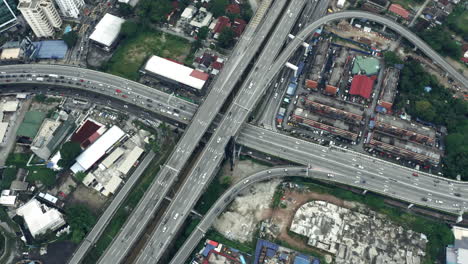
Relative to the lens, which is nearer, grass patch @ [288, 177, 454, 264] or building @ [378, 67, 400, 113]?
grass patch @ [288, 177, 454, 264]

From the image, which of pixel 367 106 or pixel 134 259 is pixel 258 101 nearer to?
pixel 367 106

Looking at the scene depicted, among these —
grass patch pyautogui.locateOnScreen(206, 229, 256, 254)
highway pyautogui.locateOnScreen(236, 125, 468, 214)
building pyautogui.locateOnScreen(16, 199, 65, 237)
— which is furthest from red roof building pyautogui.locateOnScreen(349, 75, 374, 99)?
building pyautogui.locateOnScreen(16, 199, 65, 237)

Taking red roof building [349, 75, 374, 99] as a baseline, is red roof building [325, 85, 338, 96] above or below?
below

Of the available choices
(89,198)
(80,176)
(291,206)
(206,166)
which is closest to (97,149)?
(80,176)

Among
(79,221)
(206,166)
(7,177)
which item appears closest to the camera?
(79,221)

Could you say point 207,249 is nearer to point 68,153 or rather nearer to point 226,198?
point 226,198

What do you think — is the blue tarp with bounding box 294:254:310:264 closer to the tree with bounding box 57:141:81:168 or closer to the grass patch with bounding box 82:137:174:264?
the grass patch with bounding box 82:137:174:264

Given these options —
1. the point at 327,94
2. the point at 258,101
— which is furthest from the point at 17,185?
the point at 327,94
